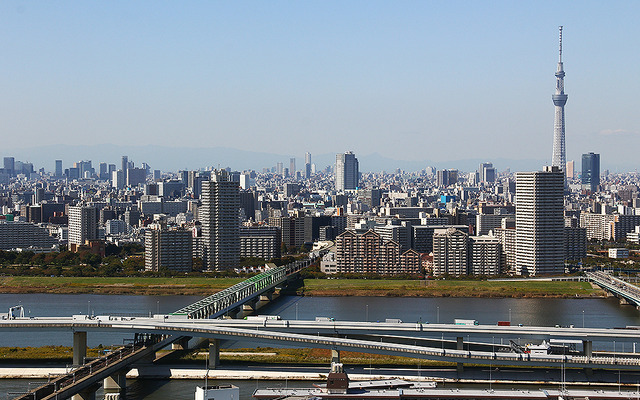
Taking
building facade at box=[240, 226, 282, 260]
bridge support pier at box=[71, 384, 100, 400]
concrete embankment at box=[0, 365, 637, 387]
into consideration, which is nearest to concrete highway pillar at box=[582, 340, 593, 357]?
concrete embankment at box=[0, 365, 637, 387]

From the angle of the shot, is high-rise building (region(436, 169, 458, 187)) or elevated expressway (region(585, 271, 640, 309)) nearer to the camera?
elevated expressway (region(585, 271, 640, 309))

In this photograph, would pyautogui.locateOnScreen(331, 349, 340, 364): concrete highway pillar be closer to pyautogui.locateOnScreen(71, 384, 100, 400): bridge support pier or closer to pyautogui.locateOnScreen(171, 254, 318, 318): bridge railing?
pyautogui.locateOnScreen(171, 254, 318, 318): bridge railing

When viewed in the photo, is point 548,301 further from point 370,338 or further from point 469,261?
point 370,338

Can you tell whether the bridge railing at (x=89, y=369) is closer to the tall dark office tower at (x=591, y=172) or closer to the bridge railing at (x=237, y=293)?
the bridge railing at (x=237, y=293)

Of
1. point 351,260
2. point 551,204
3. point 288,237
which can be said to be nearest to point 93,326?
point 351,260

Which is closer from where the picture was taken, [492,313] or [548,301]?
[492,313]

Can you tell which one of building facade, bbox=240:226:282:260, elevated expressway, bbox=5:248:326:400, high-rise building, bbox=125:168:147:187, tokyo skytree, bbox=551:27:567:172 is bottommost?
elevated expressway, bbox=5:248:326:400
